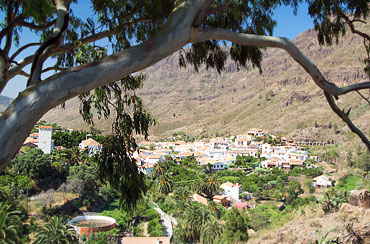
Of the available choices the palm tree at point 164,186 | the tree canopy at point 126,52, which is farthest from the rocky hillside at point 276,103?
the tree canopy at point 126,52

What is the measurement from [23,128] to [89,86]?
0.46m

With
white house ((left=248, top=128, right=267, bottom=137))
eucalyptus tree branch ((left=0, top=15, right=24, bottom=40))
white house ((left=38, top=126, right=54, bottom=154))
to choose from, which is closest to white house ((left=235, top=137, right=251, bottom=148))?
white house ((left=248, top=128, right=267, bottom=137))

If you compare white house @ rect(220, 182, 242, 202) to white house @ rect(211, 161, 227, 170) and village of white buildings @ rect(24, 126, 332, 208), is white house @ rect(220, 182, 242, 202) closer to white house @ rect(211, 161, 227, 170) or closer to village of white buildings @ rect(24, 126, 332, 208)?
village of white buildings @ rect(24, 126, 332, 208)

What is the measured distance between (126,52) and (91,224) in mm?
19226

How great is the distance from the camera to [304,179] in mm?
37406

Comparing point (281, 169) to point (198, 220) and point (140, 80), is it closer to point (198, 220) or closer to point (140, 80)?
point (198, 220)

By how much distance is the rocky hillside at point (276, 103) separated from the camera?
222ft

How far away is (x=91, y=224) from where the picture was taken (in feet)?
63.1

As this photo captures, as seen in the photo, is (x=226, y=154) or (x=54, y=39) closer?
(x=54, y=39)

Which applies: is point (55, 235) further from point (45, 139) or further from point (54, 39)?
point (45, 139)

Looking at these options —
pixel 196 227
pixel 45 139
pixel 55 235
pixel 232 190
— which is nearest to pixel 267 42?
pixel 55 235

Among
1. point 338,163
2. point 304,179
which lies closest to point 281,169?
point 304,179

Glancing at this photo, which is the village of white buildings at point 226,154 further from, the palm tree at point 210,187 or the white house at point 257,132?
the palm tree at point 210,187

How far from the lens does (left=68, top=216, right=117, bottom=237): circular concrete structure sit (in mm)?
17547
